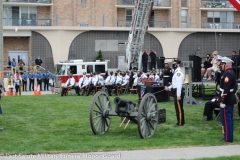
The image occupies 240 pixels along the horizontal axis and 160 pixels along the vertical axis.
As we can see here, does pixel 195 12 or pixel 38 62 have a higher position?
pixel 195 12

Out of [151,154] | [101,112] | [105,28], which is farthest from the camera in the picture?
[105,28]

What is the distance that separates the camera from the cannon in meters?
13.9

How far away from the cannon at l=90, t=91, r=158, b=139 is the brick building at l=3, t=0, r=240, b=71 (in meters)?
39.0

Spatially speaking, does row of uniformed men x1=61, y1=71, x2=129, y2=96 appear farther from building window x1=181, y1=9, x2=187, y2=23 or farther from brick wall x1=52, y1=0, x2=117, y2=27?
building window x1=181, y1=9, x2=187, y2=23

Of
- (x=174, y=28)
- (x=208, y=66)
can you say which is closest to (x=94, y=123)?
(x=208, y=66)

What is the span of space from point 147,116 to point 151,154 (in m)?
2.35

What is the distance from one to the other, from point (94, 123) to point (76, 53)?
1570 inches

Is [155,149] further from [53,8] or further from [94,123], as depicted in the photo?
[53,8]

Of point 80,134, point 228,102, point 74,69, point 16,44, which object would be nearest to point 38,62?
point 16,44

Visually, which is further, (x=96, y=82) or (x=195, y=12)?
(x=195, y=12)

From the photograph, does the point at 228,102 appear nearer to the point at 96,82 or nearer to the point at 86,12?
the point at 96,82

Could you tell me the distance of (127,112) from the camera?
14.1 meters

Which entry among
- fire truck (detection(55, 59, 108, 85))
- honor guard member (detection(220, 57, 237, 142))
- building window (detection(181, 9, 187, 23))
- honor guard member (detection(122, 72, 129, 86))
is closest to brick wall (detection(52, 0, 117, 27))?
building window (detection(181, 9, 187, 23))

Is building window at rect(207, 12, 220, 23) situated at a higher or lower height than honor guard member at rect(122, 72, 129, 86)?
higher
